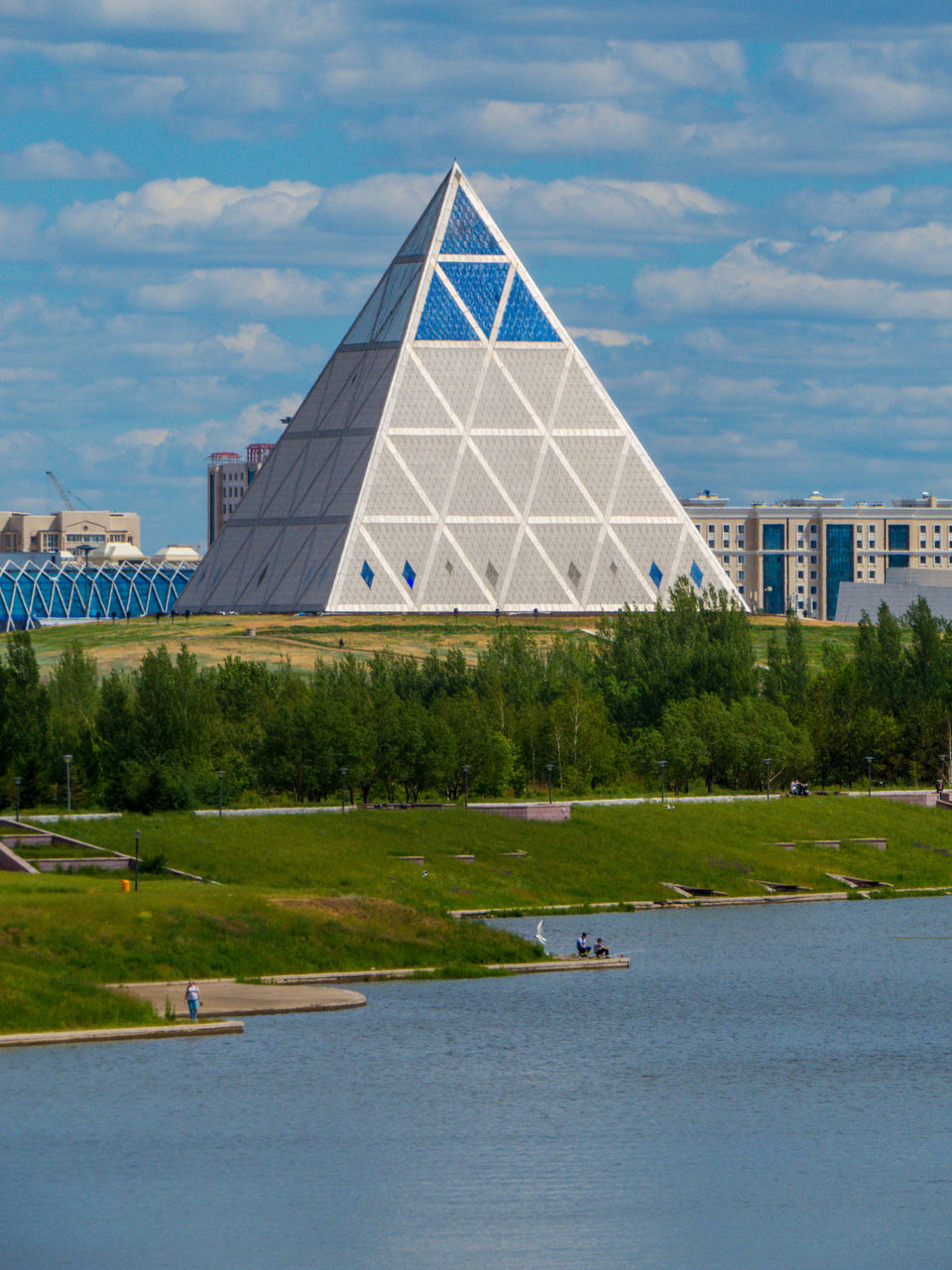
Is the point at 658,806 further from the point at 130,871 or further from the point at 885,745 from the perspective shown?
the point at 130,871

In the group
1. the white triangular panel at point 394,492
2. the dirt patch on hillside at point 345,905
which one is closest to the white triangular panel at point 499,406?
the white triangular panel at point 394,492

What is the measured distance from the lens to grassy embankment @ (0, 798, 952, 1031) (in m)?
53.6

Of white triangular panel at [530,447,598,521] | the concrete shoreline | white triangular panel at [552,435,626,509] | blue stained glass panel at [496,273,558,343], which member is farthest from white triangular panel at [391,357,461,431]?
the concrete shoreline

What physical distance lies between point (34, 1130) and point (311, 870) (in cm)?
3006

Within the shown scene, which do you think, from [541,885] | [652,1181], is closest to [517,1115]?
[652,1181]

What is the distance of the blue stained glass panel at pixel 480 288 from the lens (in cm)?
13725

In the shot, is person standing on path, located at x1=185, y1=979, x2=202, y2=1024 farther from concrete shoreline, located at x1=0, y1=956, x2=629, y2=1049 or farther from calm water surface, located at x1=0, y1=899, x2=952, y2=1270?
calm water surface, located at x1=0, y1=899, x2=952, y2=1270

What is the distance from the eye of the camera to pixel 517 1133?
3978cm

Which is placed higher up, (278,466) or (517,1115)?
(278,466)

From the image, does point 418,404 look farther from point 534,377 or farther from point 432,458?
point 534,377

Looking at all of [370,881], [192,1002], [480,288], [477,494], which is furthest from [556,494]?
[192,1002]

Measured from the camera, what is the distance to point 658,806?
84.4m

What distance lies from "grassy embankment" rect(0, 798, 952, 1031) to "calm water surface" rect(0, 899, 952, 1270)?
388 cm

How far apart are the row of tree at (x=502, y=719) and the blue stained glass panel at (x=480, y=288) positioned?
31814 mm
